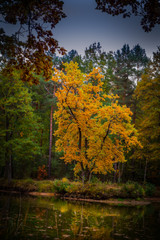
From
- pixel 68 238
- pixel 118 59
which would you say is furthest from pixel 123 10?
pixel 118 59

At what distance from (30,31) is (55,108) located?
2117 centimetres

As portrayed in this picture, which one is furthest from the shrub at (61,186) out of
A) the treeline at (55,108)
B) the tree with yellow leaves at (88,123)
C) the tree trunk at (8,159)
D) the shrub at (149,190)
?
the shrub at (149,190)

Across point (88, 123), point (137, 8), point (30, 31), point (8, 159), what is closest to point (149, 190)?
point (88, 123)

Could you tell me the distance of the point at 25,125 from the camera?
64.7 ft

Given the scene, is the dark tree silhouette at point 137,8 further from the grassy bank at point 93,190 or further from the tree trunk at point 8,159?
the tree trunk at point 8,159

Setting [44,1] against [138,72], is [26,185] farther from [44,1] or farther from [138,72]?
[138,72]

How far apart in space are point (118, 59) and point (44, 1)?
27355 mm

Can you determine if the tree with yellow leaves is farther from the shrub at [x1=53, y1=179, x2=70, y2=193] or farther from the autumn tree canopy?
the autumn tree canopy

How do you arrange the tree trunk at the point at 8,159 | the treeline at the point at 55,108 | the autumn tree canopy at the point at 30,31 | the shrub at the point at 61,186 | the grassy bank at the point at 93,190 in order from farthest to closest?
A: the tree trunk at the point at 8,159, the treeline at the point at 55,108, the shrub at the point at 61,186, the grassy bank at the point at 93,190, the autumn tree canopy at the point at 30,31

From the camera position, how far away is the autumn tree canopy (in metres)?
4.56

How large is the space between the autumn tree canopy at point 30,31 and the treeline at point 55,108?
818 centimetres

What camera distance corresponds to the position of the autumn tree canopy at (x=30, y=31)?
456 centimetres

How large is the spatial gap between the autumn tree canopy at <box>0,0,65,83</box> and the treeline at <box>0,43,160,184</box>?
8178mm

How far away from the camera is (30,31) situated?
4.79m
